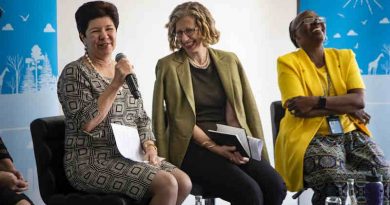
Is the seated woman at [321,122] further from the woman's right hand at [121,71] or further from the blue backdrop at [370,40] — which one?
the woman's right hand at [121,71]

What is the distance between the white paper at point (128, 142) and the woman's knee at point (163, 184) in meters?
0.17

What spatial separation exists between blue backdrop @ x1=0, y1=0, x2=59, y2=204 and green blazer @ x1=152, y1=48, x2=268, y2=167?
0.64m

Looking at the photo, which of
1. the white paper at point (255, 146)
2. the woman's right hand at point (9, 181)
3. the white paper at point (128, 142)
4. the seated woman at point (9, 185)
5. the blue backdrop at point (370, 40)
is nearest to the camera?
the seated woman at point (9, 185)

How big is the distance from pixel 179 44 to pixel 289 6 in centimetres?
173

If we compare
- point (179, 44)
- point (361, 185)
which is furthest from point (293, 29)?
point (361, 185)

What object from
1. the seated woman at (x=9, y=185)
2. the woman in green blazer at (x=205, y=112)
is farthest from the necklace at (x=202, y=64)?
the seated woman at (x=9, y=185)

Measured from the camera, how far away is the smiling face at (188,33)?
396cm

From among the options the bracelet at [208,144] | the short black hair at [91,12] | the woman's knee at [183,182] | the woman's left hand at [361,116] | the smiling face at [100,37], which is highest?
Answer: the short black hair at [91,12]

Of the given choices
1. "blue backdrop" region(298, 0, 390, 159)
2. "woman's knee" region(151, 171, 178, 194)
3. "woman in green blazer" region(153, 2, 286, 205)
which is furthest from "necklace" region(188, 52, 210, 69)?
"blue backdrop" region(298, 0, 390, 159)

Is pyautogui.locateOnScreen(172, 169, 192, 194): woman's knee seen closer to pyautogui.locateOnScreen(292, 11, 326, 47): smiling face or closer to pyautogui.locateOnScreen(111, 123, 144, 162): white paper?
pyautogui.locateOnScreen(111, 123, 144, 162): white paper

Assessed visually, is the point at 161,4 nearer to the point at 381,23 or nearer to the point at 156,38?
the point at 156,38

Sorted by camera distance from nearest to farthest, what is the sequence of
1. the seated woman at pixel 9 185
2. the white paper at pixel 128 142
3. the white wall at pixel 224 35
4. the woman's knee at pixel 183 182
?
1. the seated woman at pixel 9 185
2. the white paper at pixel 128 142
3. the woman's knee at pixel 183 182
4. the white wall at pixel 224 35

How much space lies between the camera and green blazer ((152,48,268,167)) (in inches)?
153

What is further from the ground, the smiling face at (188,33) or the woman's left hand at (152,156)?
the smiling face at (188,33)
